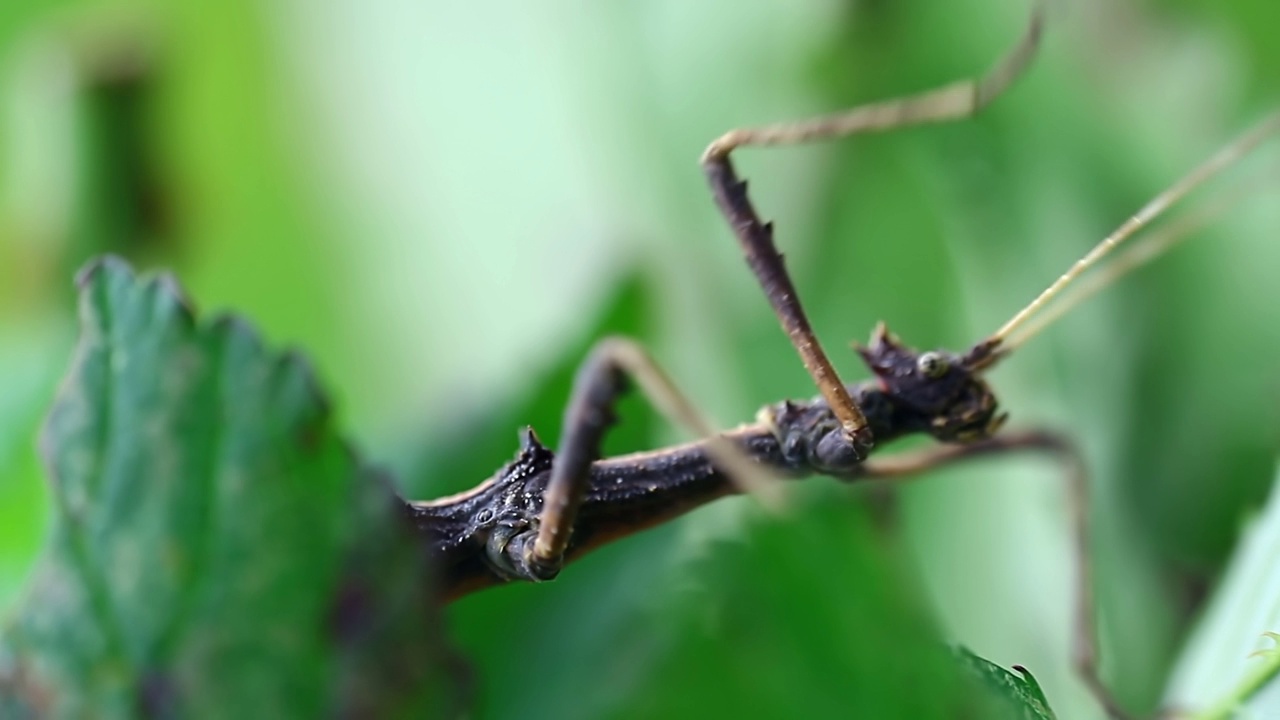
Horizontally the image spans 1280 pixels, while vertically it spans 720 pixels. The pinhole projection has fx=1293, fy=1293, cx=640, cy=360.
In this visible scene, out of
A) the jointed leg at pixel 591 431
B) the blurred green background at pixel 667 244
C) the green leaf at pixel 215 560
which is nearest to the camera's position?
the green leaf at pixel 215 560

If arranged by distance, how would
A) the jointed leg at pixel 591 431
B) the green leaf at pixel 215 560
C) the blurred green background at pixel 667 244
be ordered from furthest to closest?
the blurred green background at pixel 667 244 < the jointed leg at pixel 591 431 < the green leaf at pixel 215 560

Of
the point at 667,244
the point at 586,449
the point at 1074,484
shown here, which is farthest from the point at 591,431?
the point at 667,244

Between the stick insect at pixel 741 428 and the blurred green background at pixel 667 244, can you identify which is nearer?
the stick insect at pixel 741 428

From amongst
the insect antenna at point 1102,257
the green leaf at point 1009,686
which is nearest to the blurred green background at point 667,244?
the green leaf at point 1009,686

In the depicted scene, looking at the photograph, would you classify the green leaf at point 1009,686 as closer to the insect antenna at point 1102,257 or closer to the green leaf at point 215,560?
the green leaf at point 215,560

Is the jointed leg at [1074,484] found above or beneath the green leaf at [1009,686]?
beneath

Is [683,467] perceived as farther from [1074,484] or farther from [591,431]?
[1074,484]
